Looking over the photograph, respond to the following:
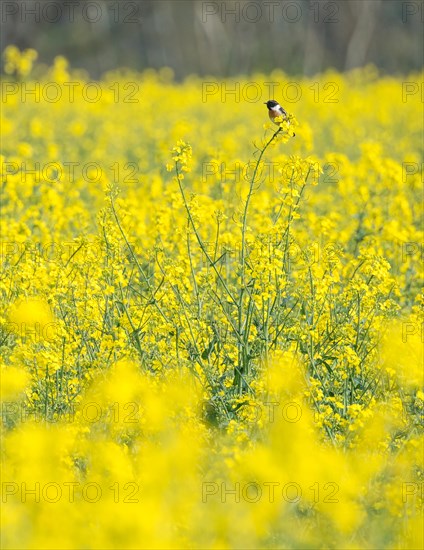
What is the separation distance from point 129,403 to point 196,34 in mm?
18412

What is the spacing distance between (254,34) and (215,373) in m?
17.6

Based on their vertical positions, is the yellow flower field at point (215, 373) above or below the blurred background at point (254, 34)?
below

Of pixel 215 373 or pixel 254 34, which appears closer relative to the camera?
pixel 215 373

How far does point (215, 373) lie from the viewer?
4059 millimetres

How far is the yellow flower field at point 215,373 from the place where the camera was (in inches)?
107

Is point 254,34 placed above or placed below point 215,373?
above

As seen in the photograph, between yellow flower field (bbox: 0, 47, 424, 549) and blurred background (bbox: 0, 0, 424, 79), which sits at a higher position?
blurred background (bbox: 0, 0, 424, 79)

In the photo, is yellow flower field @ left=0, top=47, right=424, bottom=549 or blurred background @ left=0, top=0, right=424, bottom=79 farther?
blurred background @ left=0, top=0, right=424, bottom=79

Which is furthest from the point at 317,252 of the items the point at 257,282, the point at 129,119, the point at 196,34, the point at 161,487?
the point at 196,34

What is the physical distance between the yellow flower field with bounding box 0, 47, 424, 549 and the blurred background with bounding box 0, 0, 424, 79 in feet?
46.5

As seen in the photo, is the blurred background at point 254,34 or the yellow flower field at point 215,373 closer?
the yellow flower field at point 215,373

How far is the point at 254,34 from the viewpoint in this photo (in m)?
20.8

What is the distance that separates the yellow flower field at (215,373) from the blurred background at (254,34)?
46.5 ft

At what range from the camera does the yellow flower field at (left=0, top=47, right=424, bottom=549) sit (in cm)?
273
